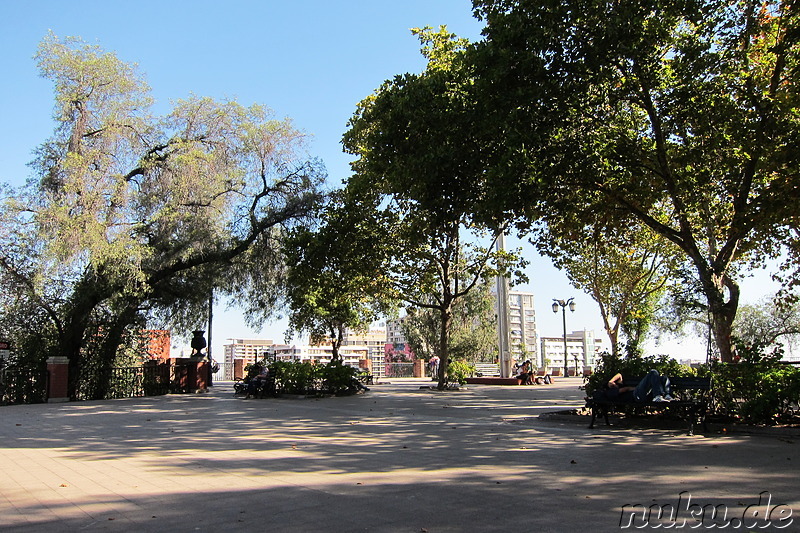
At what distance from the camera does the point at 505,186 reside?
1254 cm

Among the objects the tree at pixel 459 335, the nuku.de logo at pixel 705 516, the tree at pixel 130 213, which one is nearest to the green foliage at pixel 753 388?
the nuku.de logo at pixel 705 516

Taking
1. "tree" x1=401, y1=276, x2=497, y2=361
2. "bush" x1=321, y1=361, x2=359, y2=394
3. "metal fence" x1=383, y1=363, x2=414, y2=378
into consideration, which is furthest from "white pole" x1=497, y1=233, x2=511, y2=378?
"tree" x1=401, y1=276, x2=497, y2=361

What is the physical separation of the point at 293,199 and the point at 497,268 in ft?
29.7

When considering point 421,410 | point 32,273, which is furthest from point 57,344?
point 421,410

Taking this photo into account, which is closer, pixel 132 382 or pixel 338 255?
pixel 338 255

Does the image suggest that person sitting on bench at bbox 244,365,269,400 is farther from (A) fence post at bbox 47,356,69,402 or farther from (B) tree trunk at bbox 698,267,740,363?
(B) tree trunk at bbox 698,267,740,363

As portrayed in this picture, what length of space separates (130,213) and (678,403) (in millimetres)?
18158

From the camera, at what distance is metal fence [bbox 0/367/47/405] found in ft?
66.4

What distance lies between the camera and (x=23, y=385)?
2064cm

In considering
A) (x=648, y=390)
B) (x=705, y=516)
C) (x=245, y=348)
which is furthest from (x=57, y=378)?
(x=245, y=348)

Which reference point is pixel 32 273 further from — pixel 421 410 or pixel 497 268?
pixel 497 268

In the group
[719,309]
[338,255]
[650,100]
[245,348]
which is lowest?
[245,348]

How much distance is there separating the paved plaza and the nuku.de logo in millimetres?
26

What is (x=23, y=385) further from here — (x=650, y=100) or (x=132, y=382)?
(x=650, y=100)
